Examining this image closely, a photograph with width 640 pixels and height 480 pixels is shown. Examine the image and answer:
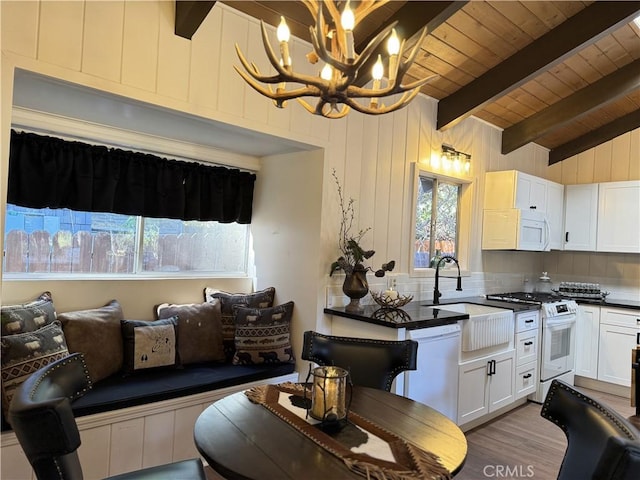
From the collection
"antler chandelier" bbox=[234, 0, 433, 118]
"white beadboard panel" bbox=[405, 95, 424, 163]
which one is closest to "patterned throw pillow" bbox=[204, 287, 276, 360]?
"white beadboard panel" bbox=[405, 95, 424, 163]

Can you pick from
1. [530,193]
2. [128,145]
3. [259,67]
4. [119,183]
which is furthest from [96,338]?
[530,193]

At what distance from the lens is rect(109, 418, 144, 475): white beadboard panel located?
88.7 inches

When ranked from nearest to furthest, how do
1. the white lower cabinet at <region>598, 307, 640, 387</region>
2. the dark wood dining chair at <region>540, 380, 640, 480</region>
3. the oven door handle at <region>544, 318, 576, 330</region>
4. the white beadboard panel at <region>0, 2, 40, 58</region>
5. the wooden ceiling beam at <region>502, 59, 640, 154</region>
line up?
the dark wood dining chair at <region>540, 380, 640, 480</region>
the white beadboard panel at <region>0, 2, 40, 58</region>
the wooden ceiling beam at <region>502, 59, 640, 154</region>
the oven door handle at <region>544, 318, 576, 330</region>
the white lower cabinet at <region>598, 307, 640, 387</region>

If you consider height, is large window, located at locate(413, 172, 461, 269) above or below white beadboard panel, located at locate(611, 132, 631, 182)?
below

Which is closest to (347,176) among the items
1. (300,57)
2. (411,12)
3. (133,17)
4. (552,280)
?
(300,57)

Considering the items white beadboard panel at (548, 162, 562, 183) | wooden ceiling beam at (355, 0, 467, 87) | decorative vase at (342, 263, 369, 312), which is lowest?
decorative vase at (342, 263, 369, 312)

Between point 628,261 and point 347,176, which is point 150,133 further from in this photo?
point 628,261

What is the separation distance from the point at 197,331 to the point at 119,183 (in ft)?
3.82

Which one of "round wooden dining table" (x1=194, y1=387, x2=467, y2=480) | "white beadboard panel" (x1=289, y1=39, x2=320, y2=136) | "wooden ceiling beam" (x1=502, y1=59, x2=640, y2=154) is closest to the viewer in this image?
"round wooden dining table" (x1=194, y1=387, x2=467, y2=480)

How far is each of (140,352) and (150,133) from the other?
1487mm

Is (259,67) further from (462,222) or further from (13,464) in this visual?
A: (462,222)

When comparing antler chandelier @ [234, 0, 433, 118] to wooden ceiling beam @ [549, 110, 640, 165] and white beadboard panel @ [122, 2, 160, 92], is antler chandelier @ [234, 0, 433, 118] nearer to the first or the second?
white beadboard panel @ [122, 2, 160, 92]

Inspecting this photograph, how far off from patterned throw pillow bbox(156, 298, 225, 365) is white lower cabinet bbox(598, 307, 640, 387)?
390 cm

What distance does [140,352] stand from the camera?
262 centimetres
